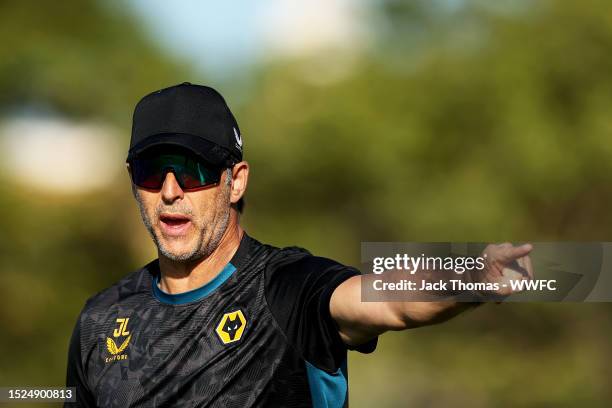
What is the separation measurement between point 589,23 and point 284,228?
254 inches

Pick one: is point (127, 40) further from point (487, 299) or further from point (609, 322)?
point (487, 299)

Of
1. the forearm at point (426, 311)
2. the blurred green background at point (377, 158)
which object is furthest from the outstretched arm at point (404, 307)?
the blurred green background at point (377, 158)

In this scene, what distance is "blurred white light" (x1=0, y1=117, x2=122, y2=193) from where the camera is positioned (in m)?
14.0

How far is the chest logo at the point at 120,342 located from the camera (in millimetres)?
4203

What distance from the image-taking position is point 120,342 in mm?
4242

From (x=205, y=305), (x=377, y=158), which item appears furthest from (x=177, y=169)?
(x=377, y=158)

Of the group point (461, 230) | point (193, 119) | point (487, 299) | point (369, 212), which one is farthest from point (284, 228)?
point (487, 299)

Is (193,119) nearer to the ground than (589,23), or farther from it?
nearer to the ground

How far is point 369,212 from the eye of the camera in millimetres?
15516

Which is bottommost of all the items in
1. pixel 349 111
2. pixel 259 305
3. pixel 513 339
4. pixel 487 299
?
pixel 487 299

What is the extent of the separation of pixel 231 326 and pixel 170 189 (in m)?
0.68

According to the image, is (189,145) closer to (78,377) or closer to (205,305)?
(205,305)

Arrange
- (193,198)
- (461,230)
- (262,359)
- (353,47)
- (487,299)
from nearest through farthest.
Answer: (487,299)
(262,359)
(193,198)
(461,230)
(353,47)

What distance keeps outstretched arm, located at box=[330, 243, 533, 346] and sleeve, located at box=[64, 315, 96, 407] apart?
148cm
